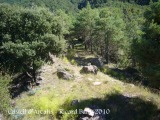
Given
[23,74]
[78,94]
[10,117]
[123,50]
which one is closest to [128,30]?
[123,50]

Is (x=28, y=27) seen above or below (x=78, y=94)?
above

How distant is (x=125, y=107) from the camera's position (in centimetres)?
1723

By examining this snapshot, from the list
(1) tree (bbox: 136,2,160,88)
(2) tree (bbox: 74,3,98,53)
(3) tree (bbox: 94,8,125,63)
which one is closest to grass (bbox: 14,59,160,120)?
(1) tree (bbox: 136,2,160,88)

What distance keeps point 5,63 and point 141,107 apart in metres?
11.8

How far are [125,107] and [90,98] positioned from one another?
271 cm

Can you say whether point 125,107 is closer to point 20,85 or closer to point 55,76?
point 55,76

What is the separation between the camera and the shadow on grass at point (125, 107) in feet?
53.9

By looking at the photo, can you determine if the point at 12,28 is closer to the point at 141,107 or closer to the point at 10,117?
the point at 10,117

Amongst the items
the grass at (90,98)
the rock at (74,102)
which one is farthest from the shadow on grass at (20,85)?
the rock at (74,102)

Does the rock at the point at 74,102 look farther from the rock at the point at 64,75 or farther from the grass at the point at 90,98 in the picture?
the rock at the point at 64,75

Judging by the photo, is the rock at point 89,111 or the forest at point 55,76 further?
the forest at point 55,76

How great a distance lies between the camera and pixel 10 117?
52.5 feet

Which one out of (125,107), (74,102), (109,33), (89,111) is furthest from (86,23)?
(89,111)

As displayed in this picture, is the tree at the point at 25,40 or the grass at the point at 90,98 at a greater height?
the tree at the point at 25,40
